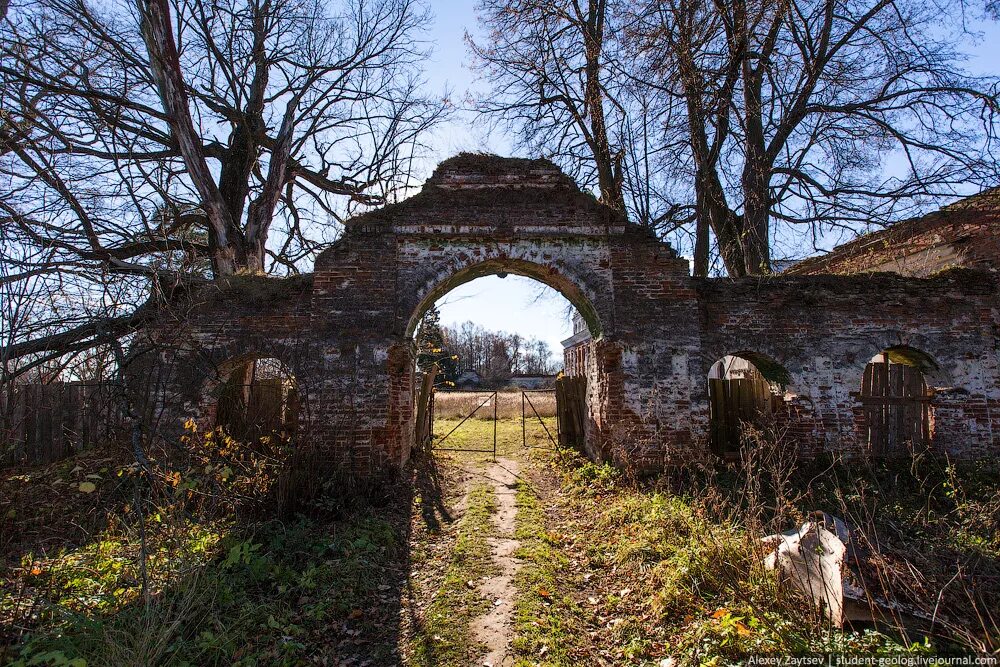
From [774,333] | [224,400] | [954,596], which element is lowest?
[954,596]

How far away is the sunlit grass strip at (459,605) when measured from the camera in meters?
3.82

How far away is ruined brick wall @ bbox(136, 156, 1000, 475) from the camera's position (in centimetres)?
783

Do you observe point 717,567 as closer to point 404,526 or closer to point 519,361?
point 404,526

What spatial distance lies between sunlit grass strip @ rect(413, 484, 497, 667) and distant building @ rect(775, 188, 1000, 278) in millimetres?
Answer: 8874

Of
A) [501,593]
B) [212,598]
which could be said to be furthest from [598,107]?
[212,598]

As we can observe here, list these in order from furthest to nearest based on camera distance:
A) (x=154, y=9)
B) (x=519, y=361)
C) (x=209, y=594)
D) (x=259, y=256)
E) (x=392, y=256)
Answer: (x=519, y=361) → (x=259, y=256) → (x=154, y=9) → (x=392, y=256) → (x=209, y=594)

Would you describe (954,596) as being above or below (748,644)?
above

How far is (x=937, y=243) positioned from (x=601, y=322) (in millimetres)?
8147

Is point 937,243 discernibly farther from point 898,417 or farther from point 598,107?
point 598,107

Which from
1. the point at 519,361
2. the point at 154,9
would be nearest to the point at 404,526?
the point at 154,9

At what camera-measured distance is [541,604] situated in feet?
14.6

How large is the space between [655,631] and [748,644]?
0.83 m

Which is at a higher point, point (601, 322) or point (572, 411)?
point (601, 322)

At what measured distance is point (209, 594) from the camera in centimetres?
417
